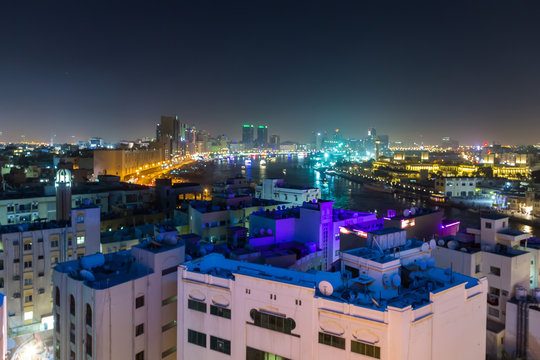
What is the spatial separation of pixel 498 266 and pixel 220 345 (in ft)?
13.1

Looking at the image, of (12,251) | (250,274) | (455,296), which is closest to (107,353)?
(250,274)

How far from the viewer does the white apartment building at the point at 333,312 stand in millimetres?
2484

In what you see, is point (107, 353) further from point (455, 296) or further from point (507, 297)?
point (507, 297)

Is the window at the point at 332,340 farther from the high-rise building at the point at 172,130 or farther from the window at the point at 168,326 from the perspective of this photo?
the high-rise building at the point at 172,130

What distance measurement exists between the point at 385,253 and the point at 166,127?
54246 millimetres

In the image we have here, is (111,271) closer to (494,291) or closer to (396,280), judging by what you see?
(396,280)

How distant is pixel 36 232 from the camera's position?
19.7 feet

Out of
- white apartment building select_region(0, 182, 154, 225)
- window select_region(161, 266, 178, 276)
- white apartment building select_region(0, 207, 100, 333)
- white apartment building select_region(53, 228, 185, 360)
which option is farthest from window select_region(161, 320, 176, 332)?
white apartment building select_region(0, 182, 154, 225)

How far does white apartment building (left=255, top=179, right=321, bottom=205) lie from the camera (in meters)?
12.7

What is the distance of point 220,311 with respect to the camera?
3.05 metres

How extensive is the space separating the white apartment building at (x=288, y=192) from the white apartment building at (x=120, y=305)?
886cm

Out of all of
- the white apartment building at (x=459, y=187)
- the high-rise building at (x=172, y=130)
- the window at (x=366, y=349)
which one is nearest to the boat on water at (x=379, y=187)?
the white apartment building at (x=459, y=187)

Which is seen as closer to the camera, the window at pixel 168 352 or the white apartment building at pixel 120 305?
the white apartment building at pixel 120 305

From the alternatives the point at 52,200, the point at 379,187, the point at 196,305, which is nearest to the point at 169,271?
the point at 196,305
